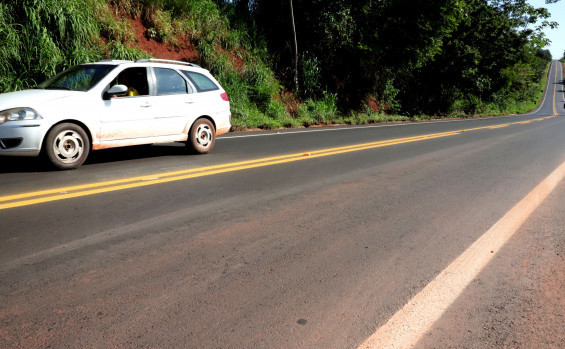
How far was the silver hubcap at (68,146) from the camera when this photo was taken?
20.9ft

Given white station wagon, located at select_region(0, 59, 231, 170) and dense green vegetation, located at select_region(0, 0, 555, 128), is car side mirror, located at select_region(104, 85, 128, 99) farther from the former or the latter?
dense green vegetation, located at select_region(0, 0, 555, 128)

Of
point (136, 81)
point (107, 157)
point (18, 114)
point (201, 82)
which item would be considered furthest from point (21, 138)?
point (201, 82)

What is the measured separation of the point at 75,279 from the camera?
3008 mm

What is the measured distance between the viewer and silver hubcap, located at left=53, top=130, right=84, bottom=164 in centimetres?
636

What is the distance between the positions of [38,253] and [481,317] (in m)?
3.09

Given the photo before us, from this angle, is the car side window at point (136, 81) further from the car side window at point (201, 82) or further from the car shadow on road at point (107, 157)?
the car shadow on road at point (107, 157)

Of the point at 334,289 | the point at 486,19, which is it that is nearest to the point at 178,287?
the point at 334,289

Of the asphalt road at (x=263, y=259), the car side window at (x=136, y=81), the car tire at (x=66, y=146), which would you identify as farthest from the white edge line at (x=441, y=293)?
the car side window at (x=136, y=81)

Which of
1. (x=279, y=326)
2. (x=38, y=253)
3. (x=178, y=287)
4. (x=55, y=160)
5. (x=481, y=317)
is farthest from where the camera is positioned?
(x=55, y=160)

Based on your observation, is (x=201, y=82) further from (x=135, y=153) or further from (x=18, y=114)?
(x=18, y=114)

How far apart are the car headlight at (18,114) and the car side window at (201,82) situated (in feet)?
9.61

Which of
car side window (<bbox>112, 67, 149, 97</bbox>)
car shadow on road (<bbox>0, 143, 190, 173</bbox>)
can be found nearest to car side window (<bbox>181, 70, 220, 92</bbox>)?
car side window (<bbox>112, 67, 149, 97</bbox>)

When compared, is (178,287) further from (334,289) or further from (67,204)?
(67,204)

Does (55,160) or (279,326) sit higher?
(55,160)
